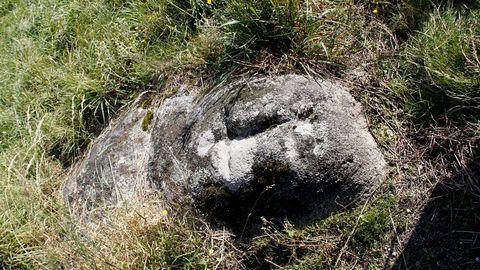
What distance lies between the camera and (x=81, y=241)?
3545mm

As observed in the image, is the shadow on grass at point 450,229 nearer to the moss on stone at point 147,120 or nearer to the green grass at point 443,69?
the green grass at point 443,69

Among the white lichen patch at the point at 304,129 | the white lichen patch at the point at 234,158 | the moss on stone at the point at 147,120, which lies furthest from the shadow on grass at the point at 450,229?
the moss on stone at the point at 147,120

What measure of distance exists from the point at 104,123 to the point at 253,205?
5.49 ft

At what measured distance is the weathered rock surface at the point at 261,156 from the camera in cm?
325

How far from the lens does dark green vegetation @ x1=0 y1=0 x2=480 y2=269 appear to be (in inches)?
124

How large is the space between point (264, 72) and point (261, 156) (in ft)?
2.16

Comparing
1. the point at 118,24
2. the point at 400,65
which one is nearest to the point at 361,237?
the point at 400,65

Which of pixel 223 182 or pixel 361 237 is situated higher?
pixel 223 182

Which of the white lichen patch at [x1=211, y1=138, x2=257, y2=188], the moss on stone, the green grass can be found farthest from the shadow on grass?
the moss on stone

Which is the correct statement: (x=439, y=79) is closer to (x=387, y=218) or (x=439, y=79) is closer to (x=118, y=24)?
(x=387, y=218)

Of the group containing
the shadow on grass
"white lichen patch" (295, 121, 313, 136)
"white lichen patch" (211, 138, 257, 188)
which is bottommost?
the shadow on grass

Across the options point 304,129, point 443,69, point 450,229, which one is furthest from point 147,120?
point 450,229

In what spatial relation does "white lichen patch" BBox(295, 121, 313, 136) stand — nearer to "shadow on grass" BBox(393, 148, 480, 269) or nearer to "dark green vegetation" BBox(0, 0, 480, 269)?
"dark green vegetation" BBox(0, 0, 480, 269)

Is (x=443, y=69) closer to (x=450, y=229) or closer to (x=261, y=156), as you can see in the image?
(x=450, y=229)
